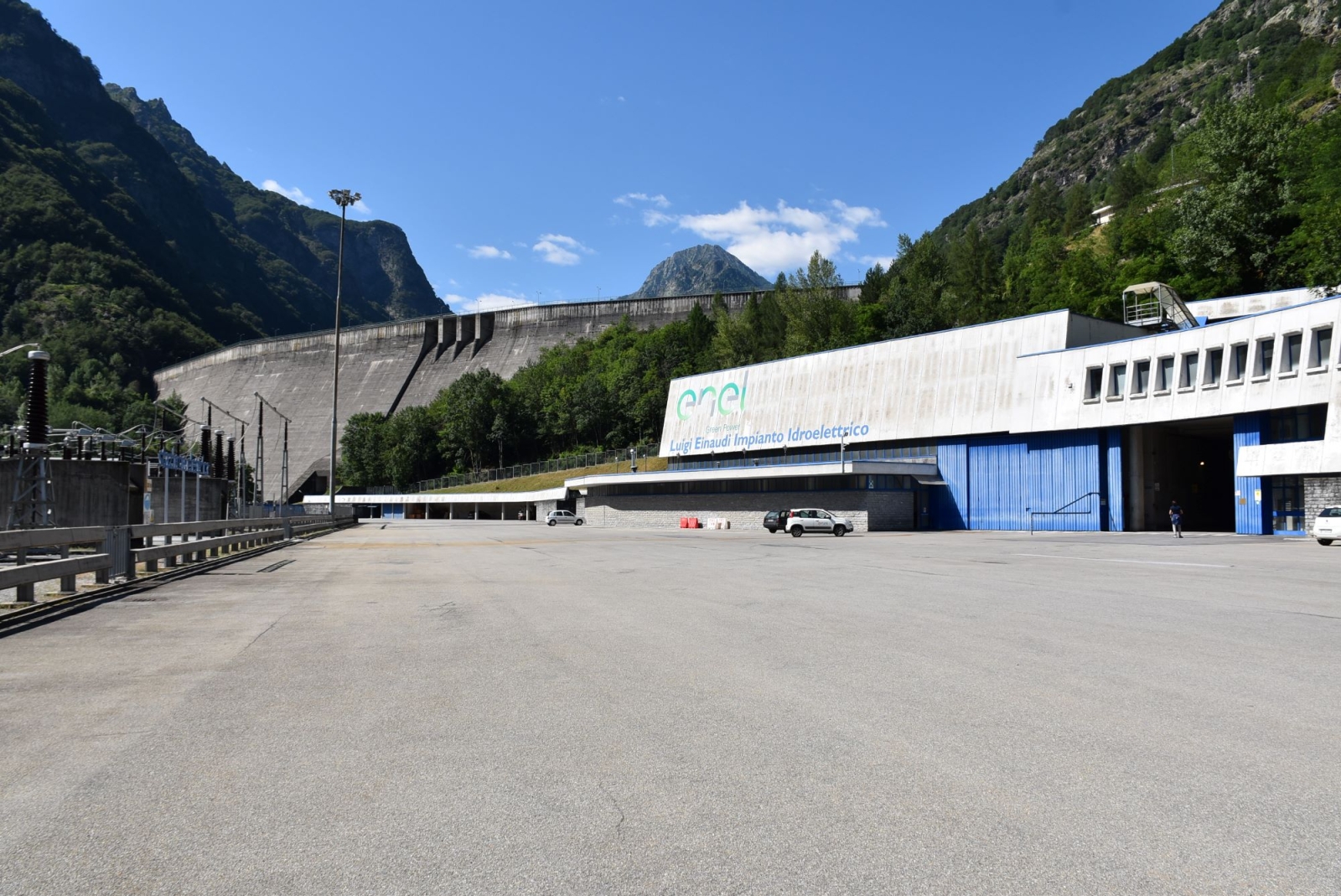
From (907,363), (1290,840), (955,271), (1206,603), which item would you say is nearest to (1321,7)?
(955,271)

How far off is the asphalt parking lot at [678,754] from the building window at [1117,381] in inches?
1572

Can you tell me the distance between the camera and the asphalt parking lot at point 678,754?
12.5ft

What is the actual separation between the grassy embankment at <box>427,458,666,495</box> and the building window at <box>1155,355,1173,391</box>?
47.7 metres

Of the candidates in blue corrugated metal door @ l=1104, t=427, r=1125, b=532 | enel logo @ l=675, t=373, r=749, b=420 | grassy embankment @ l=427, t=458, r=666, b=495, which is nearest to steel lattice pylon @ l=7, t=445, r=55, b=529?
blue corrugated metal door @ l=1104, t=427, r=1125, b=532

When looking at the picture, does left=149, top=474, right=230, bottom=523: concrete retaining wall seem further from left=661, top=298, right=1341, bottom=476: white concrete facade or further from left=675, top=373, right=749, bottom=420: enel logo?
left=675, top=373, right=749, bottom=420: enel logo

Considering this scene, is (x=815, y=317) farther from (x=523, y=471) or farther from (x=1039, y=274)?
(x=523, y=471)

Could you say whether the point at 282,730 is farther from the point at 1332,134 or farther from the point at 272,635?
the point at 1332,134

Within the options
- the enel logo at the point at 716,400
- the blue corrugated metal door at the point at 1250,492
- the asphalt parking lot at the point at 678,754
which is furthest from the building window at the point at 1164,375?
the asphalt parking lot at the point at 678,754

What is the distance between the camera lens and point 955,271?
356 feet

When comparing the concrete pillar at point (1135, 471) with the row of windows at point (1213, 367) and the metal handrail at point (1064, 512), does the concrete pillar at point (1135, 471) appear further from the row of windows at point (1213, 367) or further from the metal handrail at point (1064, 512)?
the row of windows at point (1213, 367)

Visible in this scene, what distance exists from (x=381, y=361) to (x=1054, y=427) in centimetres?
12586

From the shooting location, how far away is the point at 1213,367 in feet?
146

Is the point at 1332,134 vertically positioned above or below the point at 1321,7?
below

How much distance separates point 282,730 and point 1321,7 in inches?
8163
